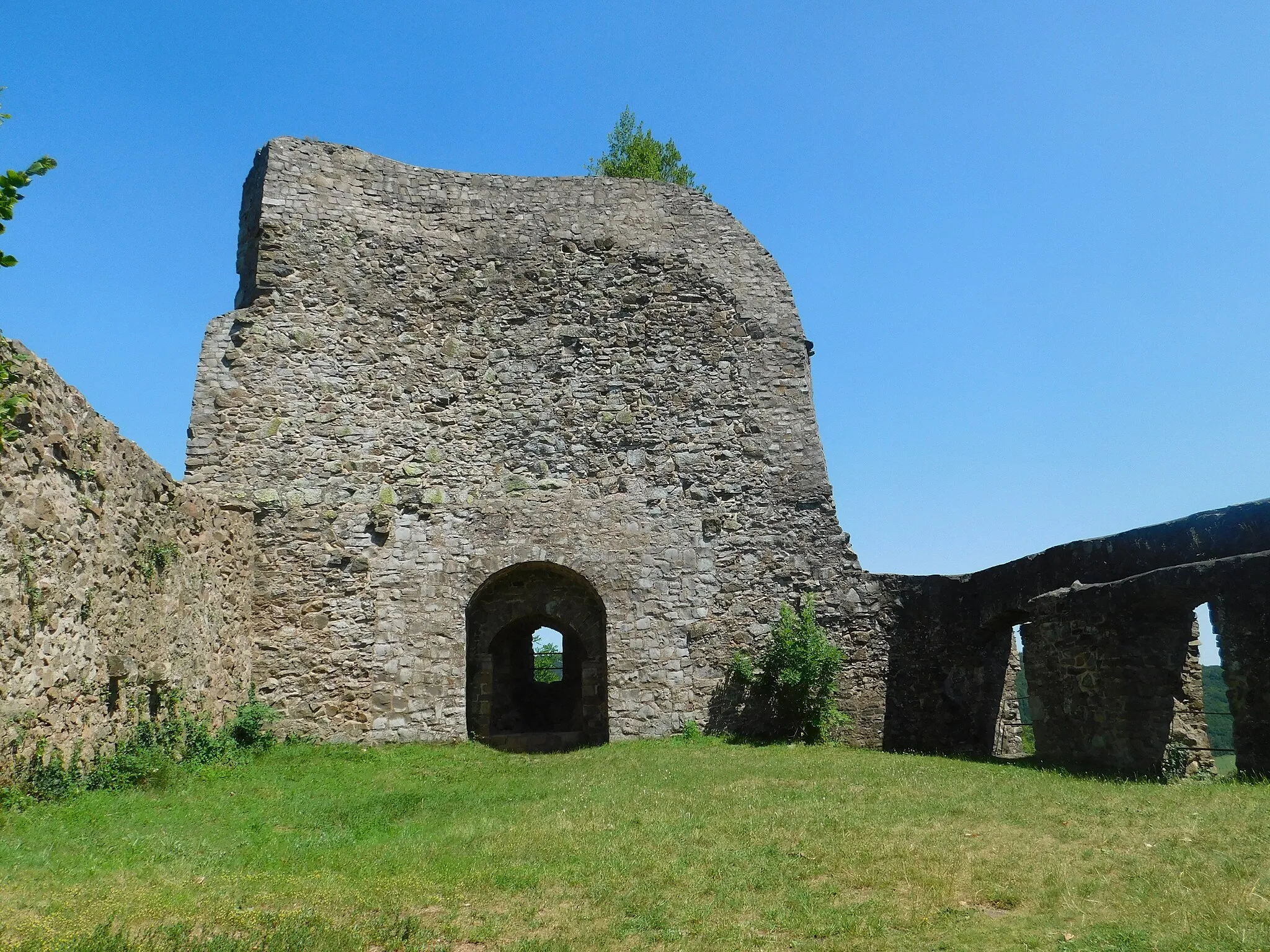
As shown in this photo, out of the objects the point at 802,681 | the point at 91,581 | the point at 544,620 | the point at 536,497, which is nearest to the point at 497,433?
Result: the point at 536,497

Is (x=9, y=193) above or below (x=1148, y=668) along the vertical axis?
above

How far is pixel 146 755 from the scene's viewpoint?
919 cm

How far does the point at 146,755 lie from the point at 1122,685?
10.5 m

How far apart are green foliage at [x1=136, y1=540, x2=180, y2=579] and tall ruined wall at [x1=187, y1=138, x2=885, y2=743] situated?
2637 millimetres

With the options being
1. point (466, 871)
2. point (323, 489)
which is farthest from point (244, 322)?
point (466, 871)

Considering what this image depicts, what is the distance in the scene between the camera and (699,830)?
770cm

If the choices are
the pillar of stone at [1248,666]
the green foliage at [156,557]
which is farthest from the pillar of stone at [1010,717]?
the green foliage at [156,557]

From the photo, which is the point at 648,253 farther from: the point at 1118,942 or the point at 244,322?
the point at 1118,942

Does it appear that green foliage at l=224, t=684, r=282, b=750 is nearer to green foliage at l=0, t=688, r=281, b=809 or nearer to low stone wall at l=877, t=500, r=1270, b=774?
green foliage at l=0, t=688, r=281, b=809

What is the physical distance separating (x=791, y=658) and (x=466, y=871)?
25.7 ft

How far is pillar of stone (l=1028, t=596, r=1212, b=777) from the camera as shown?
988 cm

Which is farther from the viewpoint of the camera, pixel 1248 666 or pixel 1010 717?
pixel 1010 717

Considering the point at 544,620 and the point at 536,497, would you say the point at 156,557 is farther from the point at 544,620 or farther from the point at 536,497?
the point at 544,620

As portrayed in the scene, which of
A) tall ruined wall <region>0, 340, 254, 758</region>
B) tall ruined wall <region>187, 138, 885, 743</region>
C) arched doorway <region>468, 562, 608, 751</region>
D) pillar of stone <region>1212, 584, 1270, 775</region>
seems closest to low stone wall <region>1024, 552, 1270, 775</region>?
pillar of stone <region>1212, 584, 1270, 775</region>
